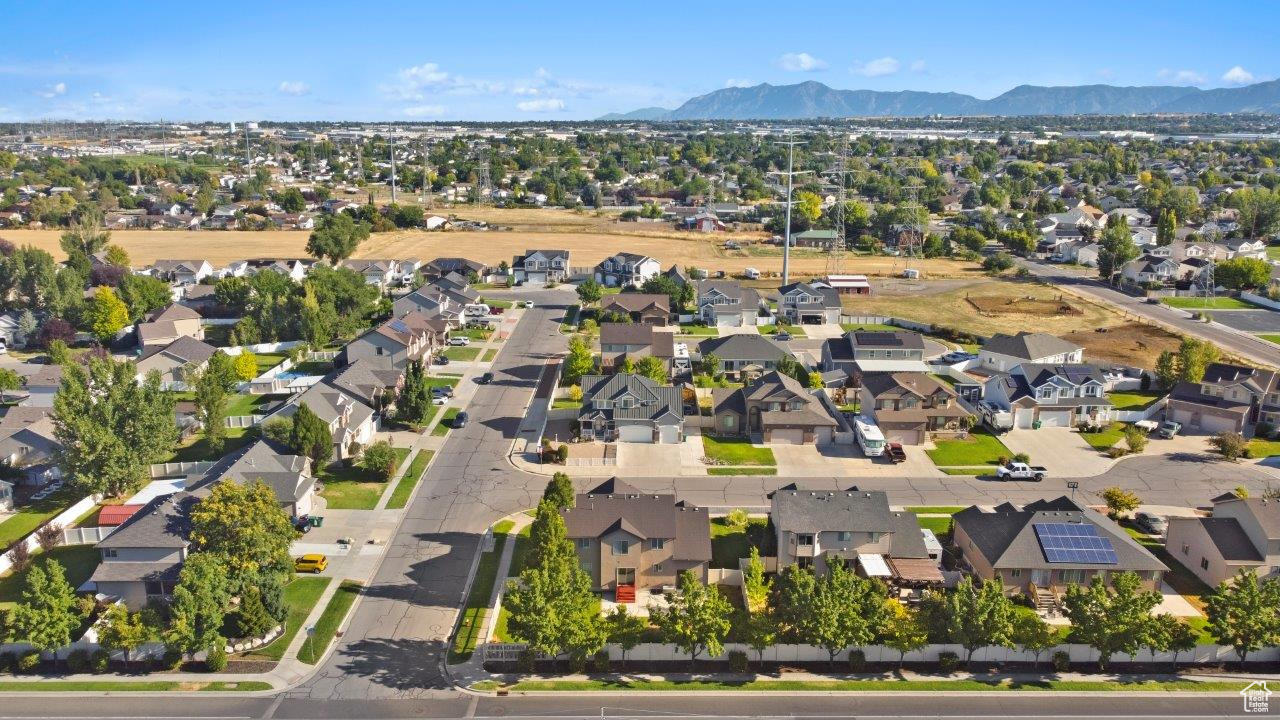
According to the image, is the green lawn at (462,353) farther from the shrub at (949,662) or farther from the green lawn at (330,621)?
the shrub at (949,662)

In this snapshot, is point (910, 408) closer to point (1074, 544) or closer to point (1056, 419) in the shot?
point (1056, 419)

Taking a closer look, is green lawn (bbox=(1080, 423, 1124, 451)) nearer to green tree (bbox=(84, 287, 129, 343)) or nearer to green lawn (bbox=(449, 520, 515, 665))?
green lawn (bbox=(449, 520, 515, 665))

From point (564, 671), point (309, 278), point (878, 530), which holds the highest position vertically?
point (309, 278)

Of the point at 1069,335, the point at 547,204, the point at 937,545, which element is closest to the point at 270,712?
the point at 937,545

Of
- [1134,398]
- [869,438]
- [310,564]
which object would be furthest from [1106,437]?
[310,564]

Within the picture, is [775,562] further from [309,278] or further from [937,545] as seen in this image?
[309,278]

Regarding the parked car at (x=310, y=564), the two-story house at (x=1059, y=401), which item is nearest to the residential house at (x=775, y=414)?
the two-story house at (x=1059, y=401)
